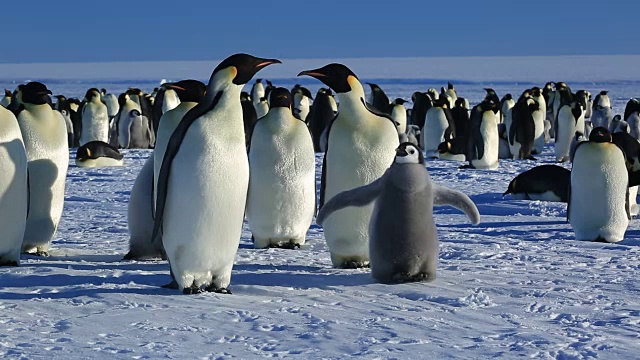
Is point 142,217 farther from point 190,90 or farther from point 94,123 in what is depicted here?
point 94,123

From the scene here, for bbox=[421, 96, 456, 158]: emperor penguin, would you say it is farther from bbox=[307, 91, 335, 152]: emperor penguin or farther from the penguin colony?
the penguin colony

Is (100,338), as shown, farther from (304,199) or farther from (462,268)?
(304,199)

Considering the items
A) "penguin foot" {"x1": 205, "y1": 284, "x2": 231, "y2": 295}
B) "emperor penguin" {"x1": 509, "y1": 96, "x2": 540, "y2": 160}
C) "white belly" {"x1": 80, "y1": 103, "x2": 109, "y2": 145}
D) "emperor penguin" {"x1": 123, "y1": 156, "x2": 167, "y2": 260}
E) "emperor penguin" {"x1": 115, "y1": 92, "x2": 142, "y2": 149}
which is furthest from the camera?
"emperor penguin" {"x1": 115, "y1": 92, "x2": 142, "y2": 149}

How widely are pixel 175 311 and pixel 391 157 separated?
5.90 feet

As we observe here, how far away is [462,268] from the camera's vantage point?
218 inches

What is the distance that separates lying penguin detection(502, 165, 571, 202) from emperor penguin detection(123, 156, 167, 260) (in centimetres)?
527

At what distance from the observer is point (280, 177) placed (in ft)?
21.9

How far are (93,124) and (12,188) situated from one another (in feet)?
42.4

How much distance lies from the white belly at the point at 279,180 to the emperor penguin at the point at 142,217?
990 mm

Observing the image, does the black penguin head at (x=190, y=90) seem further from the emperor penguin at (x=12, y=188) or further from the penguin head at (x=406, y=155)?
the penguin head at (x=406, y=155)

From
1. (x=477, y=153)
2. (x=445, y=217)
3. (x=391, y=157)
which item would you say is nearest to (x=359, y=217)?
(x=391, y=157)

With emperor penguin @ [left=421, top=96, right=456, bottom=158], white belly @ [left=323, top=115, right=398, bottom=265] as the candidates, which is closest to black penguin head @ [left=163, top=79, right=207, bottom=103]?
white belly @ [left=323, top=115, right=398, bottom=265]

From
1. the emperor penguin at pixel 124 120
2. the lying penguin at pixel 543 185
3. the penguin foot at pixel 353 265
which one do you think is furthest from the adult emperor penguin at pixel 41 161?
the emperor penguin at pixel 124 120

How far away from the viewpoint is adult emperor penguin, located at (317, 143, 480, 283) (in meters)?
4.89
